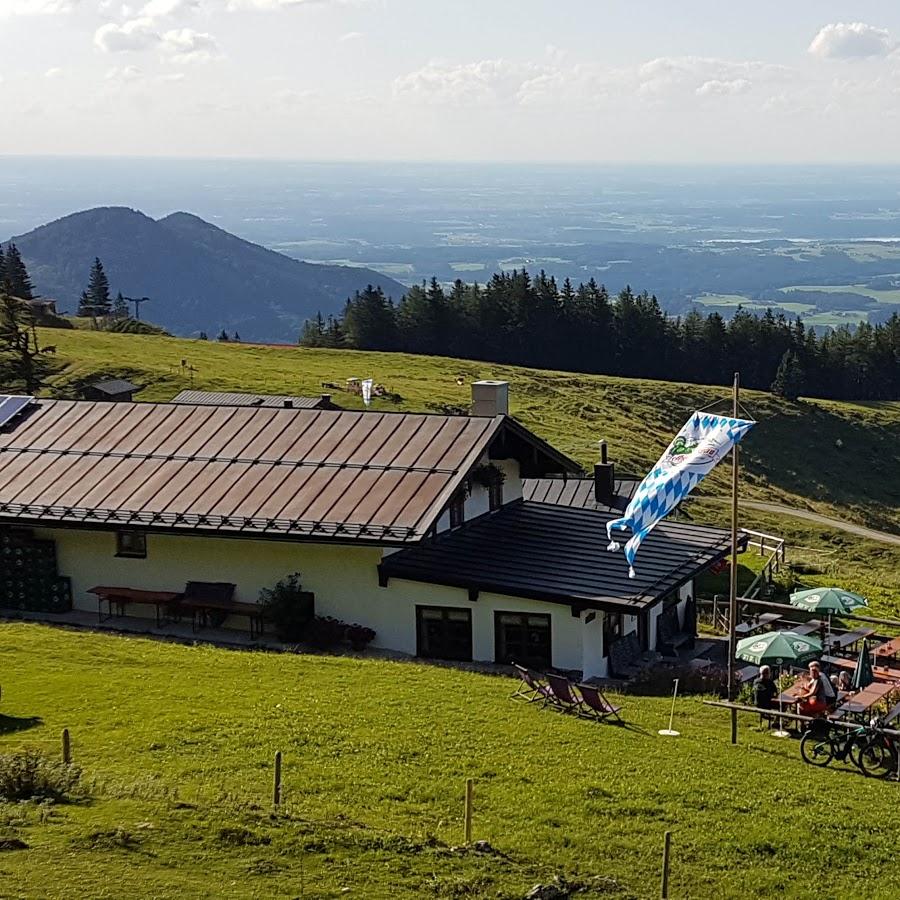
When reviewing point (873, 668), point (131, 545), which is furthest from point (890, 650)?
point (131, 545)

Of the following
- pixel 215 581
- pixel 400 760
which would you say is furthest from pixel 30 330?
pixel 400 760

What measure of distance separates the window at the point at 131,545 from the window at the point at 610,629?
11.3 m

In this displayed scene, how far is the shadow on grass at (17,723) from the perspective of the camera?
20.6m

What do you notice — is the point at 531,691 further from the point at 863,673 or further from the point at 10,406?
the point at 10,406

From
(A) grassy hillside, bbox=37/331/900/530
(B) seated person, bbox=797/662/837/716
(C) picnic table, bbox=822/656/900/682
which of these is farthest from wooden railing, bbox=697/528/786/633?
(A) grassy hillside, bbox=37/331/900/530

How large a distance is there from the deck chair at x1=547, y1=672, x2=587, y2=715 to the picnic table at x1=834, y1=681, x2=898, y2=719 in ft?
14.3

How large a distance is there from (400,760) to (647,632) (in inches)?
514

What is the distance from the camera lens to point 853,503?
80.2 m

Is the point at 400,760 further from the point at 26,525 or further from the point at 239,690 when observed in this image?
the point at 26,525

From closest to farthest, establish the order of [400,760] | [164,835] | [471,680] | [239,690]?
[164,835], [400,760], [239,690], [471,680]

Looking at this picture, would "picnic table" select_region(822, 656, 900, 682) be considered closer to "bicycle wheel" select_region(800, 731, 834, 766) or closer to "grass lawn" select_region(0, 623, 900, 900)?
"grass lawn" select_region(0, 623, 900, 900)

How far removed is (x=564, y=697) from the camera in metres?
23.2

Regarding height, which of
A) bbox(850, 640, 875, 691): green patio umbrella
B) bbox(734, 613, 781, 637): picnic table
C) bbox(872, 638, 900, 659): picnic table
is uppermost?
bbox(850, 640, 875, 691): green patio umbrella

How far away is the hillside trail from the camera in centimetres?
6588
